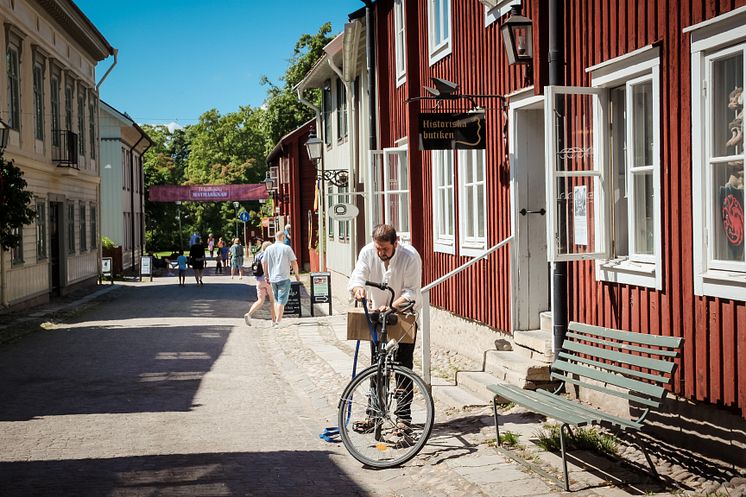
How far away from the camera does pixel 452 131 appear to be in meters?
10.7

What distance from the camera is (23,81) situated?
971 inches

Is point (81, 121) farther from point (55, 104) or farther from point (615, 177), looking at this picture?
point (615, 177)

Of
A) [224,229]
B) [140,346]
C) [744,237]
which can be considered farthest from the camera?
[224,229]

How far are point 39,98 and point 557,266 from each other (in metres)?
21.5

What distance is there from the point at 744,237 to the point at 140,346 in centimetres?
1124

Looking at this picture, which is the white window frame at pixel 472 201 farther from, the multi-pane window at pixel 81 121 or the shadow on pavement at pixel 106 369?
the multi-pane window at pixel 81 121

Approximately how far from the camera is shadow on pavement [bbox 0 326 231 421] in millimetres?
10016

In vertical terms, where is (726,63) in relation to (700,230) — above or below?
above

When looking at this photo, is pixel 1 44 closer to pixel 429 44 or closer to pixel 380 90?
pixel 380 90

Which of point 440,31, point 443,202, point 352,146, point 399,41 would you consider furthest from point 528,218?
point 352,146

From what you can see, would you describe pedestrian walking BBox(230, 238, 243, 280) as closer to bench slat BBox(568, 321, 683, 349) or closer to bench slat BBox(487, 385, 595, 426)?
bench slat BBox(568, 321, 683, 349)

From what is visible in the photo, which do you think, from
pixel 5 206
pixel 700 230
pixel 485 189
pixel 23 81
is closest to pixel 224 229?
pixel 23 81

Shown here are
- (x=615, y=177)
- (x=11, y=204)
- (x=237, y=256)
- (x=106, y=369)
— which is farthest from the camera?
(x=237, y=256)

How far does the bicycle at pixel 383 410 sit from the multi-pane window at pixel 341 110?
19.1m
